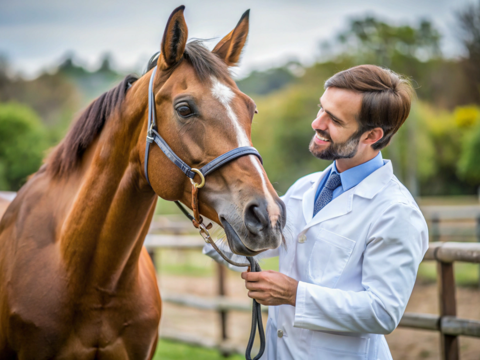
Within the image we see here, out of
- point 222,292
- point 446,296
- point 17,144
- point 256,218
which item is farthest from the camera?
point 17,144

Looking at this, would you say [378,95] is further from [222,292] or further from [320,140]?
[222,292]

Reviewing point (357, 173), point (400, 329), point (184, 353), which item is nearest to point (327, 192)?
point (357, 173)

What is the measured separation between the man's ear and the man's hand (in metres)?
0.77

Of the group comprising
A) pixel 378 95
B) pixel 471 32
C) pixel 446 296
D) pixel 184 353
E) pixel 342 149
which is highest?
pixel 471 32

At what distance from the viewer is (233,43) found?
78.2 inches

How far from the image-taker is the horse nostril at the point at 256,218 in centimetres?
140

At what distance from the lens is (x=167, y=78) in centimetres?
178

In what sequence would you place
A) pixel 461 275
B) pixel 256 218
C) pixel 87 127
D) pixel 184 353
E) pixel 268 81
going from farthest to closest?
pixel 268 81 < pixel 461 275 < pixel 184 353 < pixel 87 127 < pixel 256 218

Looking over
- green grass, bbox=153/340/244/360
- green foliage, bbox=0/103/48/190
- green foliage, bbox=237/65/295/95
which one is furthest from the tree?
green foliage, bbox=237/65/295/95

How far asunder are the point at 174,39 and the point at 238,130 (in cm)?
54

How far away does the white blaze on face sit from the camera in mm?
A: 1416

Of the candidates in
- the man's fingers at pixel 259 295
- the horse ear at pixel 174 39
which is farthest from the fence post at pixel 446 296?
the horse ear at pixel 174 39

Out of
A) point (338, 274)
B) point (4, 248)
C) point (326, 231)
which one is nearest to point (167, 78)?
point (326, 231)

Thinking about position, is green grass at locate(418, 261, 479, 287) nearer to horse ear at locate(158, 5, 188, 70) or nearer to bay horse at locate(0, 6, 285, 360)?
bay horse at locate(0, 6, 285, 360)
